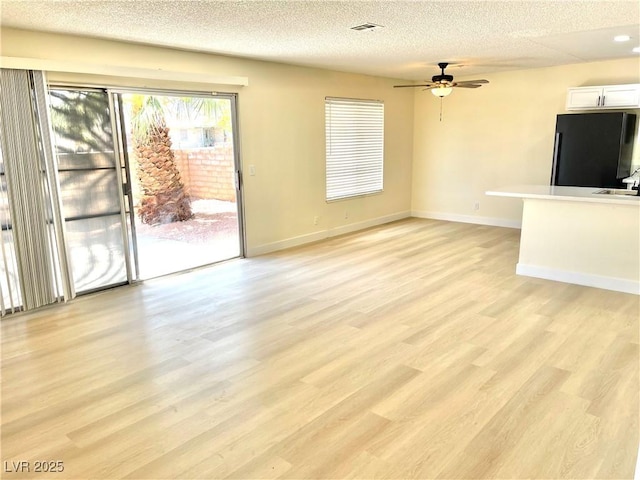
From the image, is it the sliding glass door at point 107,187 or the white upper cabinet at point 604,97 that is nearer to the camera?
the sliding glass door at point 107,187

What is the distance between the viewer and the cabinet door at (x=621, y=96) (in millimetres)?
5887

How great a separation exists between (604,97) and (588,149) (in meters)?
0.77

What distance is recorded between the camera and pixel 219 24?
12.4 feet

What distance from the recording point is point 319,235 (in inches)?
275

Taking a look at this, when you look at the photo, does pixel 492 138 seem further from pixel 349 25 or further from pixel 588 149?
pixel 349 25

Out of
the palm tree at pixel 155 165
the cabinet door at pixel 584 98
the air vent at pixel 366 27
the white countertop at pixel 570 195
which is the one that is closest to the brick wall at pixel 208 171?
the palm tree at pixel 155 165

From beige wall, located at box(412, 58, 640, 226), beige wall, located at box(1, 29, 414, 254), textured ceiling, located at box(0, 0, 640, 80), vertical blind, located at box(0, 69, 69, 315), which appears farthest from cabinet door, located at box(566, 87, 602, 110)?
vertical blind, located at box(0, 69, 69, 315)

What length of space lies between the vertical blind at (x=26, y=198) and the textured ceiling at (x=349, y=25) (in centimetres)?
58

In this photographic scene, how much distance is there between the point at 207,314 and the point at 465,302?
240cm

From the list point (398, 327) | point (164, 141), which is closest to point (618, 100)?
point (398, 327)

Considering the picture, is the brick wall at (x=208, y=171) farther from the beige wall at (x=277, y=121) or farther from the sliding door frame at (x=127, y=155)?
the beige wall at (x=277, y=121)

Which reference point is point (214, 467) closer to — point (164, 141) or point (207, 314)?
point (207, 314)

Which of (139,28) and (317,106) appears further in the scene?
(317,106)

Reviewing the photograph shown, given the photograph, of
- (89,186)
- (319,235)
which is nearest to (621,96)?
(319,235)
